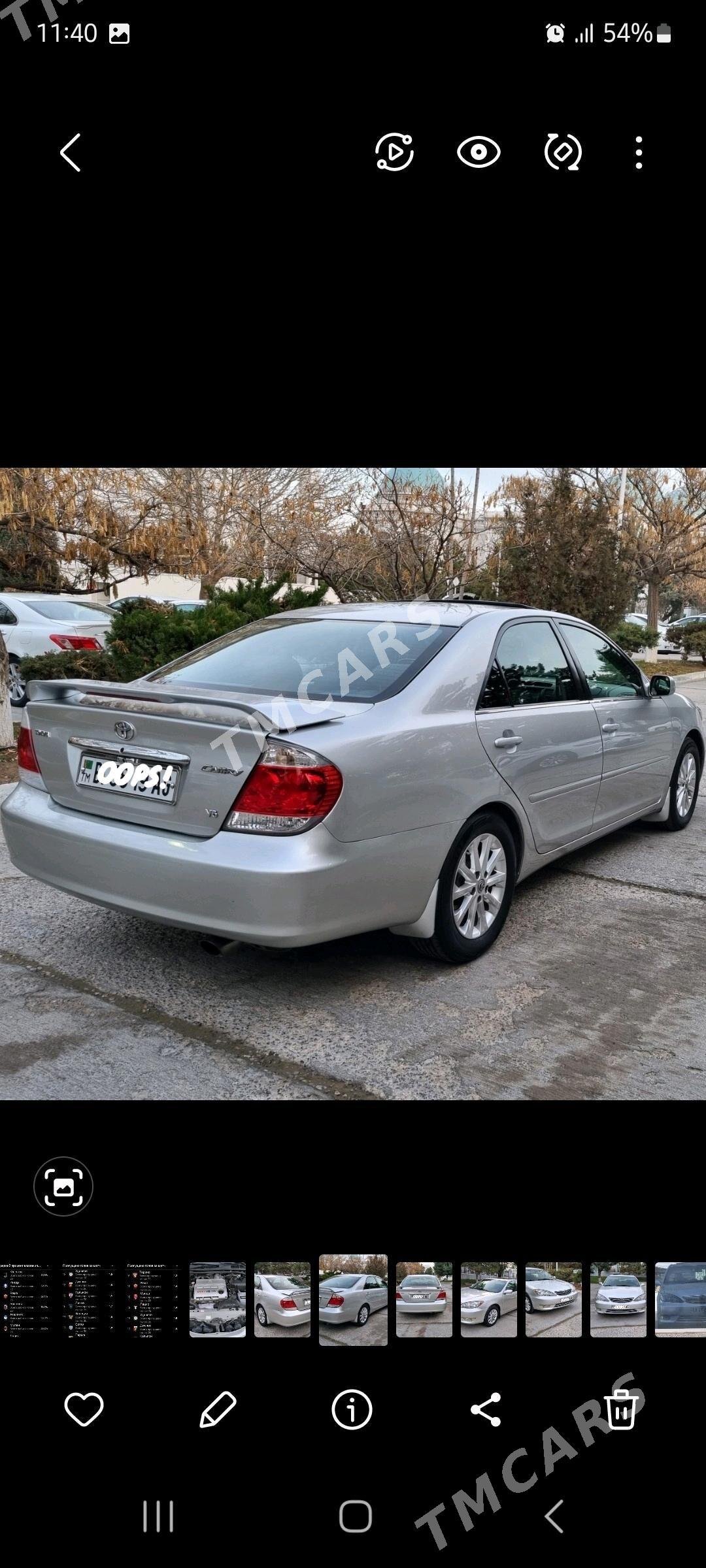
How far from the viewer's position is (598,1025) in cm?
356

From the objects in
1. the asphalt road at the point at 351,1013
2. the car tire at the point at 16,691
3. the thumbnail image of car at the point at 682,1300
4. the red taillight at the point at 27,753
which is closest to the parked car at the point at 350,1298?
the thumbnail image of car at the point at 682,1300

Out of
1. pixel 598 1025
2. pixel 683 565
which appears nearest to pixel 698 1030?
pixel 598 1025

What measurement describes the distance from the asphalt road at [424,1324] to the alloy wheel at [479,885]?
2365 mm

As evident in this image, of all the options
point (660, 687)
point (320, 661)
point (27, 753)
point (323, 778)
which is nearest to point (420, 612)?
point (320, 661)

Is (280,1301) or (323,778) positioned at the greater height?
(323,778)

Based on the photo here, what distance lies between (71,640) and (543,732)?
742 centimetres

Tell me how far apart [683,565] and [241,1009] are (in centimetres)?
2045

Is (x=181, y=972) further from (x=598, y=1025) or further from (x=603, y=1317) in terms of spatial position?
(x=603, y=1317)

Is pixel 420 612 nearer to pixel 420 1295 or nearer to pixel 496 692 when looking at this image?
Result: pixel 496 692

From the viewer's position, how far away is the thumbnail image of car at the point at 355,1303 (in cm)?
158

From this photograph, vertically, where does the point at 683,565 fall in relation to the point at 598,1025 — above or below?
above

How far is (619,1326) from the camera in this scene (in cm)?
163

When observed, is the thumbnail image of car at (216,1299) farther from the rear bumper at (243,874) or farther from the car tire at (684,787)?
the car tire at (684,787)

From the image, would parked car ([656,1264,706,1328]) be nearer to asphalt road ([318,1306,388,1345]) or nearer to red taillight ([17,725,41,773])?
asphalt road ([318,1306,388,1345])
